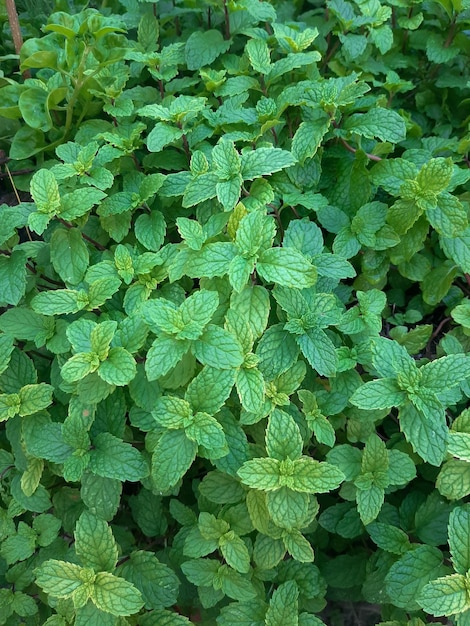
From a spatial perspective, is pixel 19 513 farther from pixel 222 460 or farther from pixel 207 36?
pixel 207 36

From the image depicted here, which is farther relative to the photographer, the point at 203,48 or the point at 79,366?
the point at 203,48

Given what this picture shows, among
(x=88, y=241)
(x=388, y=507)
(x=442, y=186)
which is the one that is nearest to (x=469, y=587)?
(x=388, y=507)

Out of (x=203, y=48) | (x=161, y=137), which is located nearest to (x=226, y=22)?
(x=203, y=48)

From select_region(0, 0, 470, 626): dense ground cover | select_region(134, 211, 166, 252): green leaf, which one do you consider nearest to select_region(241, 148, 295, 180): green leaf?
select_region(0, 0, 470, 626): dense ground cover

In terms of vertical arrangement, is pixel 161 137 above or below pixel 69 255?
above

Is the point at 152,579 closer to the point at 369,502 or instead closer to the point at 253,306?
the point at 369,502

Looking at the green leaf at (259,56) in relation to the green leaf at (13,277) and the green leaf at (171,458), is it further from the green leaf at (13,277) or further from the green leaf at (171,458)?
the green leaf at (171,458)
